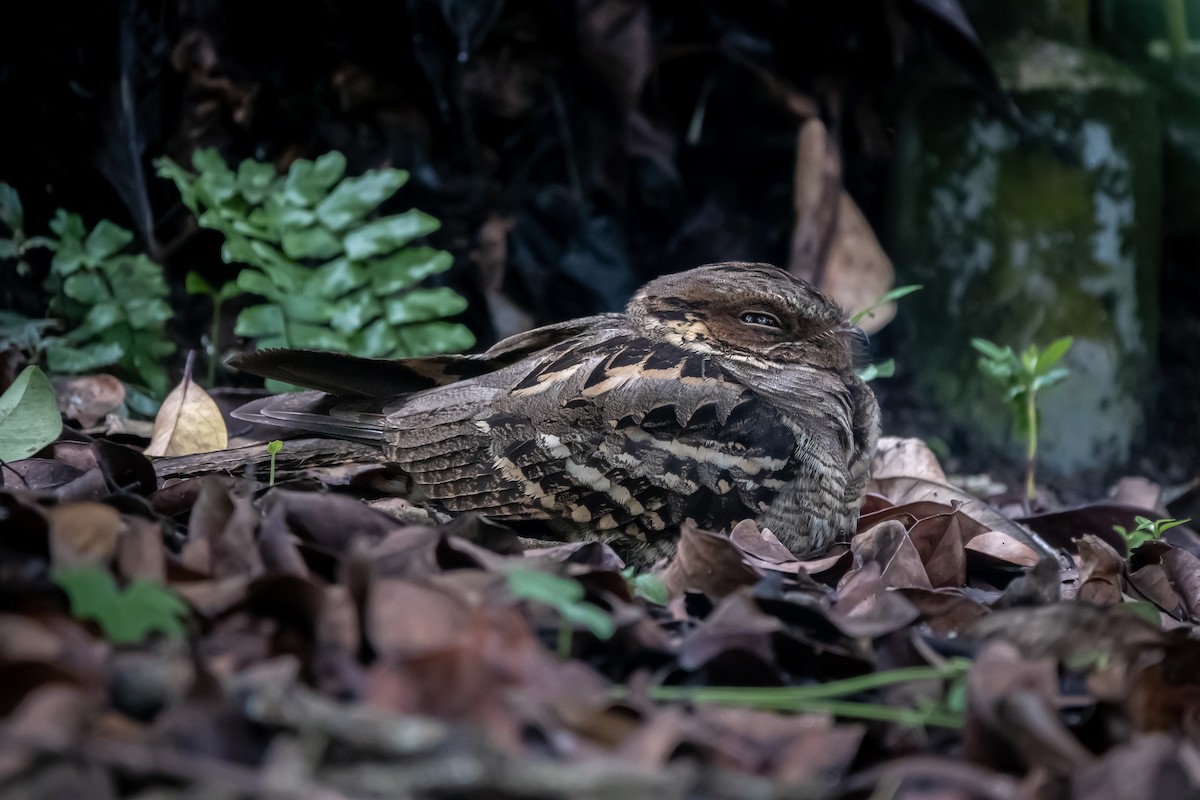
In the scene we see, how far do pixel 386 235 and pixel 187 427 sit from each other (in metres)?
1.07

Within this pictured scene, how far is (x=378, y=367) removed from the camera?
272 centimetres

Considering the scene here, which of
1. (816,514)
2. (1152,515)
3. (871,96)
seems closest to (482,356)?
(816,514)

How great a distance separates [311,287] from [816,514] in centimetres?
191

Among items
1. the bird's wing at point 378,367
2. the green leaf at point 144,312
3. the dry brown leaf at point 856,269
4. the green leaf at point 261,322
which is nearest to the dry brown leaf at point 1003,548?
the bird's wing at point 378,367

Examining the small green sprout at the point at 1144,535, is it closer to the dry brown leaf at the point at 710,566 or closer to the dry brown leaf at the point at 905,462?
the dry brown leaf at the point at 905,462

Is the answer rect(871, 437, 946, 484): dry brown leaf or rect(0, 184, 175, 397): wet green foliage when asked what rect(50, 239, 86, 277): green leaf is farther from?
rect(871, 437, 946, 484): dry brown leaf

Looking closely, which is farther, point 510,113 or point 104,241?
point 510,113

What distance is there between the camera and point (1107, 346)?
464cm

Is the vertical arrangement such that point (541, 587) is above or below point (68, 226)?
above

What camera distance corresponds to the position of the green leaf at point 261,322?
3.54 metres

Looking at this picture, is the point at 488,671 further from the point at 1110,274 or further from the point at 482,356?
the point at 1110,274

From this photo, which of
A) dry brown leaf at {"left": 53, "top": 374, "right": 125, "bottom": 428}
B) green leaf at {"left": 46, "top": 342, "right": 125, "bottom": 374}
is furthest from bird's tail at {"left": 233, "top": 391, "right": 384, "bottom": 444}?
green leaf at {"left": 46, "top": 342, "right": 125, "bottom": 374}

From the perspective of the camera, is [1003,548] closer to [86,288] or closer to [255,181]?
[255,181]

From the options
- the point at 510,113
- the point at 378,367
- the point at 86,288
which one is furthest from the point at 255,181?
the point at 378,367
